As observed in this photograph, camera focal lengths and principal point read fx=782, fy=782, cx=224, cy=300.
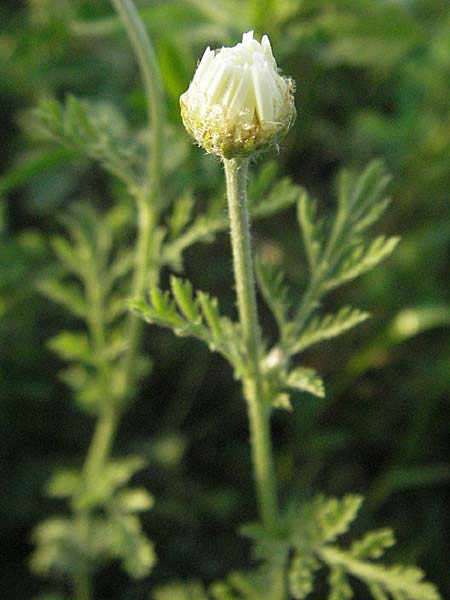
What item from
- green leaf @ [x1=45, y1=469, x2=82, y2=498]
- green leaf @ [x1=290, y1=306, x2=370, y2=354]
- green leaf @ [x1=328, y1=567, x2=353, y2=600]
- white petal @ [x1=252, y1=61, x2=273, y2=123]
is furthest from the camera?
green leaf @ [x1=45, y1=469, x2=82, y2=498]

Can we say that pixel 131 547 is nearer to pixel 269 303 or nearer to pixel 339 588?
pixel 339 588

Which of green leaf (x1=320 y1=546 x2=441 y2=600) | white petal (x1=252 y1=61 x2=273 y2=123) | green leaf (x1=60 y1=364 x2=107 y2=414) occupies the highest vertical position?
green leaf (x1=60 y1=364 x2=107 y2=414)

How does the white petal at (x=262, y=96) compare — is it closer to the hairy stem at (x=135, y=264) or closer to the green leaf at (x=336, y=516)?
the hairy stem at (x=135, y=264)

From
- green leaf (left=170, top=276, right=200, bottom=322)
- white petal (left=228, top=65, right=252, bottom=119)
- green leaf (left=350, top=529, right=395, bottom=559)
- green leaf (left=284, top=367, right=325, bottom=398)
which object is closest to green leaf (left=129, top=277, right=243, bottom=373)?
green leaf (left=170, top=276, right=200, bottom=322)

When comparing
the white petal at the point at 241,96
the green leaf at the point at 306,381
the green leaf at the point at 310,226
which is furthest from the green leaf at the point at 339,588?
the white petal at the point at 241,96

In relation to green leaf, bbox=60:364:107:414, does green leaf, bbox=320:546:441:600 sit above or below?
below

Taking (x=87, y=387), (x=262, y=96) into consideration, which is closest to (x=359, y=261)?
(x=262, y=96)

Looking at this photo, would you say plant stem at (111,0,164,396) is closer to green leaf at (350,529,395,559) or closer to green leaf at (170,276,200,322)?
green leaf at (170,276,200,322)
